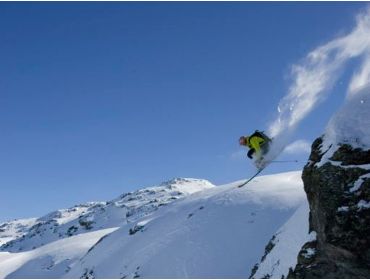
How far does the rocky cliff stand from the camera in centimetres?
1562

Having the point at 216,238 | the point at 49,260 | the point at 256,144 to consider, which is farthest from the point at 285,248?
the point at 49,260

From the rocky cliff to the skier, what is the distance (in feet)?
11.5

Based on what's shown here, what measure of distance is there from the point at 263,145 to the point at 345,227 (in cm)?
654

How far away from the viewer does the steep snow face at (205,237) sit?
3684cm

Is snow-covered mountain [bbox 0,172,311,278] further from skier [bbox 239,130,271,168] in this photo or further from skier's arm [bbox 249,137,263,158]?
skier's arm [bbox 249,137,263,158]

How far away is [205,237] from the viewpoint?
4144 cm

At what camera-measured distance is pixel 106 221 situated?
187250mm

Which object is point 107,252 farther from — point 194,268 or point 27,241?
point 27,241

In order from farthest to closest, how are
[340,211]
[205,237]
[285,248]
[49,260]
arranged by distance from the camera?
[49,260]
[205,237]
[285,248]
[340,211]

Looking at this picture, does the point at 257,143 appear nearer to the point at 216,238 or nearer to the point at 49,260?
the point at 216,238

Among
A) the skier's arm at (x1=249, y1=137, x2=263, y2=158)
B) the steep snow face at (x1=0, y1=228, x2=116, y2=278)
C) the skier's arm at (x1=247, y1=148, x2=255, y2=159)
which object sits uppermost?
the skier's arm at (x1=249, y1=137, x2=263, y2=158)

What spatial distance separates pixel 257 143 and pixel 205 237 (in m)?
21.1

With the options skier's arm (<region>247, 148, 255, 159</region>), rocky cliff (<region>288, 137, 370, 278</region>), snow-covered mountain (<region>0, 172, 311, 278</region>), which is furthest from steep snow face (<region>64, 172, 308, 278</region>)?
rocky cliff (<region>288, 137, 370, 278</region>)

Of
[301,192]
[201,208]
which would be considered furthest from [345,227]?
[201,208]
